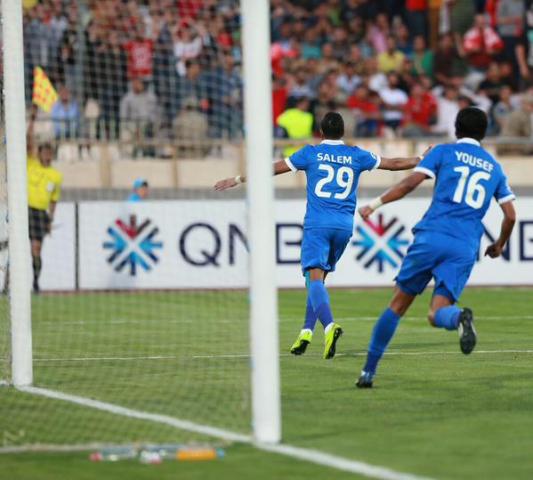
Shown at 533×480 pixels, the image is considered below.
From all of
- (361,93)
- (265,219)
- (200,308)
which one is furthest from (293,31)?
(265,219)

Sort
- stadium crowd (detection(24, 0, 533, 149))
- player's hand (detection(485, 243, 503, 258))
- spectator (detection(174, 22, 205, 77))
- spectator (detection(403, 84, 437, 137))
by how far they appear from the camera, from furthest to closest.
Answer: spectator (detection(403, 84, 437, 137)) → stadium crowd (detection(24, 0, 533, 149)) → spectator (detection(174, 22, 205, 77)) → player's hand (detection(485, 243, 503, 258))

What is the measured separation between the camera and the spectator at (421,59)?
2778 cm

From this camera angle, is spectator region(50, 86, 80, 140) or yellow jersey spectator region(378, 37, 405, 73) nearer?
spectator region(50, 86, 80, 140)

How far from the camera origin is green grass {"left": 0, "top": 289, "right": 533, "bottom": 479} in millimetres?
7602

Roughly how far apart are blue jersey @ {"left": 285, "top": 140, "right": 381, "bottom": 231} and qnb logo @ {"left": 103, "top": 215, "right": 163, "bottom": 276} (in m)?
9.41

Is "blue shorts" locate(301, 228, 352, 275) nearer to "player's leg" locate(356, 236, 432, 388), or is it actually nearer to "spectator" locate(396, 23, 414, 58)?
"player's leg" locate(356, 236, 432, 388)

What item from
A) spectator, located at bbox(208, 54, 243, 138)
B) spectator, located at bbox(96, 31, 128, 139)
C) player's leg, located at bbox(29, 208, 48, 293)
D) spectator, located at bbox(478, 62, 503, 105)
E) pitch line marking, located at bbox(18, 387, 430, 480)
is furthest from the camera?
spectator, located at bbox(478, 62, 503, 105)

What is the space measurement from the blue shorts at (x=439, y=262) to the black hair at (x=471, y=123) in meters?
0.74

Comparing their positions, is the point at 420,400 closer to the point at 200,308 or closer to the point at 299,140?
the point at 200,308

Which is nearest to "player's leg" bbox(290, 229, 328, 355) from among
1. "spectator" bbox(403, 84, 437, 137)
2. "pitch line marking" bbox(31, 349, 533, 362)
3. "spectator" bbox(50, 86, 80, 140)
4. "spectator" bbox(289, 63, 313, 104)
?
"pitch line marking" bbox(31, 349, 533, 362)

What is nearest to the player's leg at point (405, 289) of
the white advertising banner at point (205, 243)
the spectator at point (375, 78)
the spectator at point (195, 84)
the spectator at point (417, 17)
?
the spectator at point (195, 84)

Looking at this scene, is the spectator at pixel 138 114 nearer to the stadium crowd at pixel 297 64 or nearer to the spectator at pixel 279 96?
the stadium crowd at pixel 297 64

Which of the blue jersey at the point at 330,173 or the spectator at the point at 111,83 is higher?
the spectator at the point at 111,83

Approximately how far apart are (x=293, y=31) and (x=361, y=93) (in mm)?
2543
